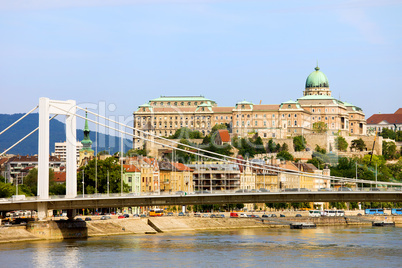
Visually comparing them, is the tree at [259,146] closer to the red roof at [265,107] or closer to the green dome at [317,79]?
the red roof at [265,107]

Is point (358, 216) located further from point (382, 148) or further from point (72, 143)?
point (382, 148)

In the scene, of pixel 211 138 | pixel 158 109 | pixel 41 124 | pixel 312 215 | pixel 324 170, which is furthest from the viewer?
pixel 158 109

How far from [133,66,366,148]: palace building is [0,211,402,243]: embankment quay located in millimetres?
60706

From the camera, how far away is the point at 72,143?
50.4 m

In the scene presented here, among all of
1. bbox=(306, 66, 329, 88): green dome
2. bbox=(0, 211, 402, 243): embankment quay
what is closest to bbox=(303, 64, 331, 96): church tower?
bbox=(306, 66, 329, 88): green dome

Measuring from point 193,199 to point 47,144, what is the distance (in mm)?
8280

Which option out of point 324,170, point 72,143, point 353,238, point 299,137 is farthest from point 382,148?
point 72,143

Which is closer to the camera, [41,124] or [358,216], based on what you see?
[41,124]

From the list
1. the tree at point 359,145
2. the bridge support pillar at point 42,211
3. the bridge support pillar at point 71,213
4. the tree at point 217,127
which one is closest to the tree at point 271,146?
the tree at point 217,127

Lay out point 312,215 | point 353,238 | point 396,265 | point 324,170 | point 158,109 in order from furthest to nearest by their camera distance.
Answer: point 158,109 → point 324,170 → point 312,215 → point 353,238 → point 396,265

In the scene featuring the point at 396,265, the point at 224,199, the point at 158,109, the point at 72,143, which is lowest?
the point at 396,265

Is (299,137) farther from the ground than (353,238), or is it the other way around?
(299,137)

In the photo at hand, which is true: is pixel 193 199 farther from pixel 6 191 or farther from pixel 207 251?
pixel 6 191

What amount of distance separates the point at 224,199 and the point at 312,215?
1215 inches
